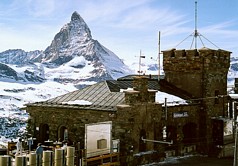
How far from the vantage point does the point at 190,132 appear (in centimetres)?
3025

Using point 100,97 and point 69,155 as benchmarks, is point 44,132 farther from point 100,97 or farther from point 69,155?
point 69,155

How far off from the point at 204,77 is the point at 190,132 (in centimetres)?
435

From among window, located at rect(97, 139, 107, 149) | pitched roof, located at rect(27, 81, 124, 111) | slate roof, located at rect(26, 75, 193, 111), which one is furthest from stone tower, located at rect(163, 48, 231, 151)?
window, located at rect(97, 139, 107, 149)

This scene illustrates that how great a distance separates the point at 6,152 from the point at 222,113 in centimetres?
1711

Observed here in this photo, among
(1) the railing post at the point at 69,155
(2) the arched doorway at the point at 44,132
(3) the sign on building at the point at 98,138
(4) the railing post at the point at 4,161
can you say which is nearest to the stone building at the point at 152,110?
(2) the arched doorway at the point at 44,132

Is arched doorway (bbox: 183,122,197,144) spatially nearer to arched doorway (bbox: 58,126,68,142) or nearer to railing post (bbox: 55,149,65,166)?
arched doorway (bbox: 58,126,68,142)

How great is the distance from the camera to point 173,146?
28.1 meters

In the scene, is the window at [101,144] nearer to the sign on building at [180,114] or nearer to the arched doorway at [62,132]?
the arched doorway at [62,132]

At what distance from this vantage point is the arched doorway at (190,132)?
98.1 ft

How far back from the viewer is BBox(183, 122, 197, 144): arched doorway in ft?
98.1

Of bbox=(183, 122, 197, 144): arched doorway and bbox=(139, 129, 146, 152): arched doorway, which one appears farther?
bbox=(183, 122, 197, 144): arched doorway

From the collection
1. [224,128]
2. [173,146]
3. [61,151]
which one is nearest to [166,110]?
[173,146]

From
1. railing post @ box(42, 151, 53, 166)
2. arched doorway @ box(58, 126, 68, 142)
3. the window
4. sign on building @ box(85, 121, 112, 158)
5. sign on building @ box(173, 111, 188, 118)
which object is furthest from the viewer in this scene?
sign on building @ box(173, 111, 188, 118)

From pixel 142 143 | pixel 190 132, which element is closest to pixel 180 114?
pixel 190 132
